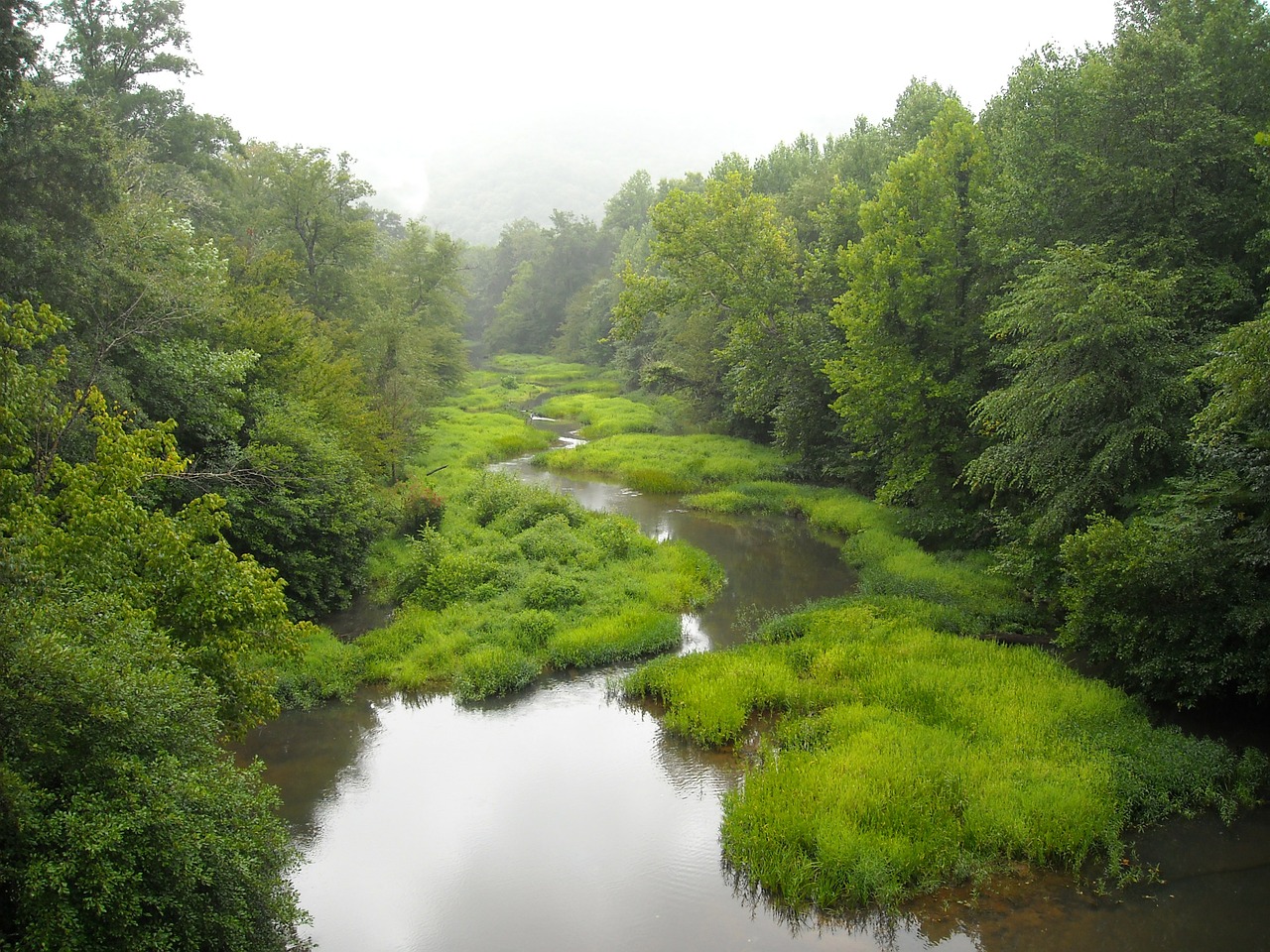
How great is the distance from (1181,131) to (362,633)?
20.7 metres

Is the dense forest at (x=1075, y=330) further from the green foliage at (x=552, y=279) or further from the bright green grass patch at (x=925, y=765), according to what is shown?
the green foliage at (x=552, y=279)

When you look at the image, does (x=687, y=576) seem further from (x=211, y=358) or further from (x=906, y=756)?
(x=211, y=358)

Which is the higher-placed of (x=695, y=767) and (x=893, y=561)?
(x=893, y=561)

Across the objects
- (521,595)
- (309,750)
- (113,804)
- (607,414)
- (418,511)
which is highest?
(607,414)

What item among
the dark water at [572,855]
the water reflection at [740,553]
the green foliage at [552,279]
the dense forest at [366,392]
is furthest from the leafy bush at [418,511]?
the green foliage at [552,279]

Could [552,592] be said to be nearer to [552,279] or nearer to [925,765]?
[925,765]

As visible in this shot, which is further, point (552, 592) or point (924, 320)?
point (924, 320)

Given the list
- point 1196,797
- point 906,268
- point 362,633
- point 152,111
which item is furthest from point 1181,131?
point 152,111

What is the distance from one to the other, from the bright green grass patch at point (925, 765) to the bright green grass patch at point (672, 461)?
17.2 meters

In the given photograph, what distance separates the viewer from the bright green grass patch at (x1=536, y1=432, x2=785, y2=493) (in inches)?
1291

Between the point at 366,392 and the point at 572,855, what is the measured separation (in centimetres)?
2049

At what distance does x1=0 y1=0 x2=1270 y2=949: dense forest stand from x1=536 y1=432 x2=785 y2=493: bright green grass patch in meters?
2.31

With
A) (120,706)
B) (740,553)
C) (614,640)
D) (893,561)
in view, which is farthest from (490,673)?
(893,561)

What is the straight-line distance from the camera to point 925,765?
11539 millimetres
